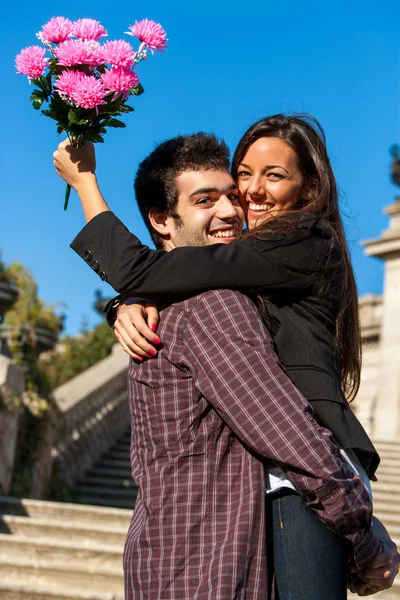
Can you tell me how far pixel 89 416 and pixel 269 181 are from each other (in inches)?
324

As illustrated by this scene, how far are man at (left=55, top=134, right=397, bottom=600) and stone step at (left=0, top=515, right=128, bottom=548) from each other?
419cm

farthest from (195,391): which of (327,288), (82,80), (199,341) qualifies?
(82,80)

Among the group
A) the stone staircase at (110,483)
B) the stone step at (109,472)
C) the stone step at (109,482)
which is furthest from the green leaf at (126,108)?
A: the stone step at (109,472)

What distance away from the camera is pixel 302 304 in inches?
89.1

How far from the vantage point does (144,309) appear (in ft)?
7.32

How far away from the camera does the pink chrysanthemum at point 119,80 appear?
2.18 metres

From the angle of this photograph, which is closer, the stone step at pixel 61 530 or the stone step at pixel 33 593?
the stone step at pixel 33 593

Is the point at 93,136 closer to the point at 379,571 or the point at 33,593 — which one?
the point at 379,571

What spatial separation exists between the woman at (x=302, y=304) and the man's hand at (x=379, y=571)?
0.37ft

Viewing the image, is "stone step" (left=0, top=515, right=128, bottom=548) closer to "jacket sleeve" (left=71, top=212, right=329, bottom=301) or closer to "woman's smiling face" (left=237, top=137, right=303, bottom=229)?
"woman's smiling face" (left=237, top=137, right=303, bottom=229)

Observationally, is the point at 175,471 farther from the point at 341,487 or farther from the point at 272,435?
the point at 341,487

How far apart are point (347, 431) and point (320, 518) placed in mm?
234

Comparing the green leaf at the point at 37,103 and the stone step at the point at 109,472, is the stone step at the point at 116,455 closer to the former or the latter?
the stone step at the point at 109,472

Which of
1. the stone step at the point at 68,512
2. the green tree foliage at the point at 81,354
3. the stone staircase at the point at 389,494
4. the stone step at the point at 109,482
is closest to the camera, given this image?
the stone staircase at the point at 389,494
